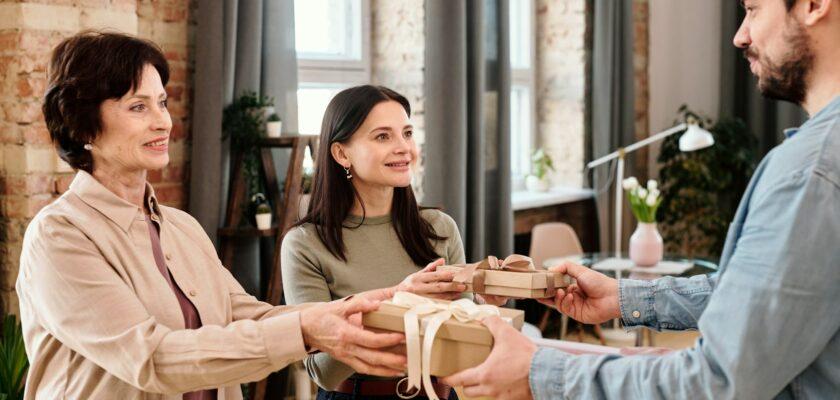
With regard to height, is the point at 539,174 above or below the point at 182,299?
below

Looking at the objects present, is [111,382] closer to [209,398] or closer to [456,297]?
[209,398]

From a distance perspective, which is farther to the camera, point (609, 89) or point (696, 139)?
point (609, 89)

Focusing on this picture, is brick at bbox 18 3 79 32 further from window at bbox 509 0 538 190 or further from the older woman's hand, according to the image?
window at bbox 509 0 538 190

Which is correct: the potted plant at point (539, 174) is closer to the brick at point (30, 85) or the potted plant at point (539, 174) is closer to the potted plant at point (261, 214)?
the potted plant at point (261, 214)

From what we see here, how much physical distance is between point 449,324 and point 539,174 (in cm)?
442

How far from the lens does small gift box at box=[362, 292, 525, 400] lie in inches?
59.6

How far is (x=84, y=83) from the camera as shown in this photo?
65.3 inches

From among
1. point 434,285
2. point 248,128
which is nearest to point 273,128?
point 248,128

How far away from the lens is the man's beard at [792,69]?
1.22 m

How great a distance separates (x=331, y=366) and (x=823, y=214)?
1213 mm

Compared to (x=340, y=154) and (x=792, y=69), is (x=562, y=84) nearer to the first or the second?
(x=340, y=154)

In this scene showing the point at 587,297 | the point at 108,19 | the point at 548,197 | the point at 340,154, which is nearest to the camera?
the point at 587,297

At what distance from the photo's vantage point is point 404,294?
1.68m

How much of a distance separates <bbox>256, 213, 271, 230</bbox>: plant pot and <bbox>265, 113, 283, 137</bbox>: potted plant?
34 centimetres
